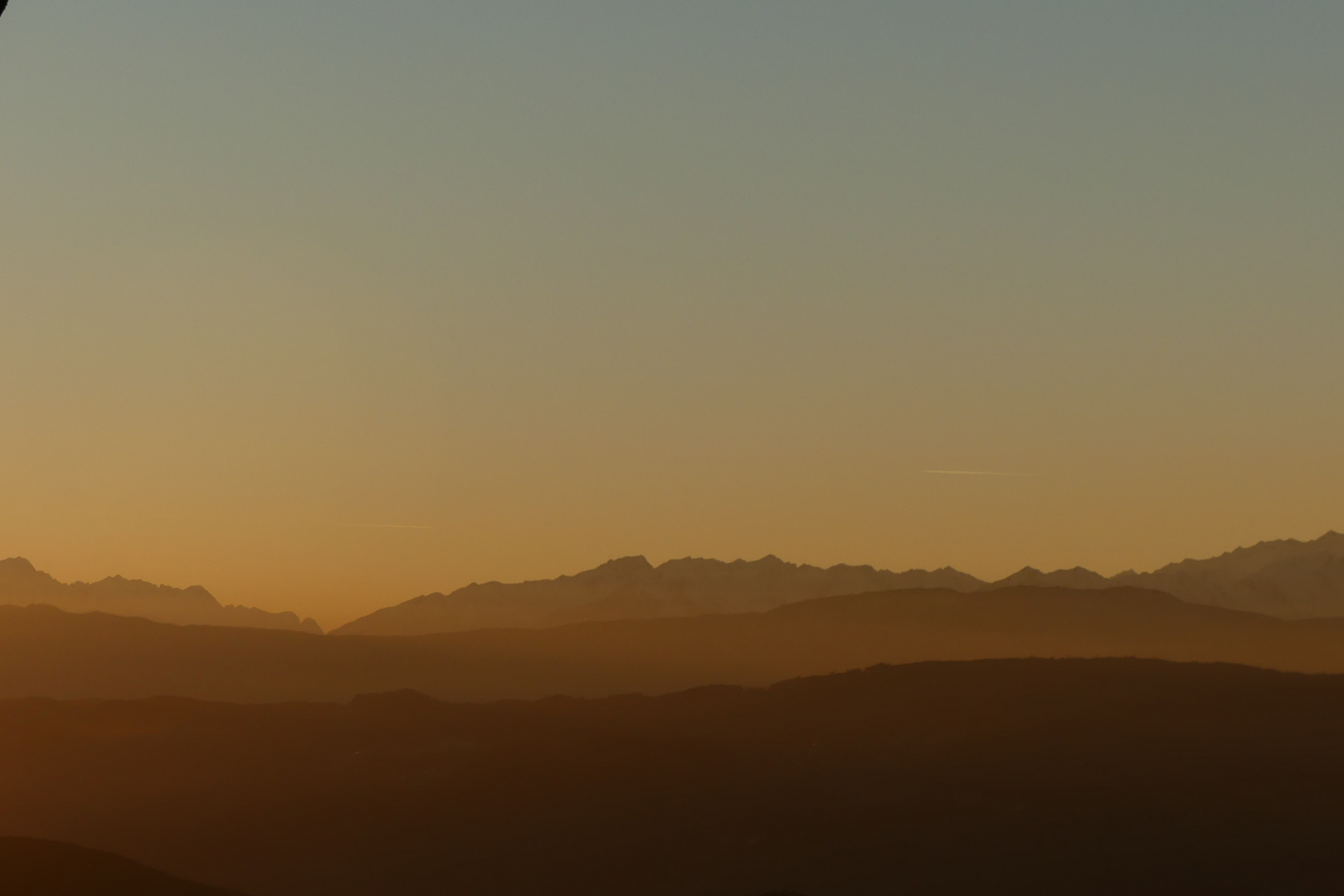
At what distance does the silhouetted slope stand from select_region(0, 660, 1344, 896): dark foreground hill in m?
1.79

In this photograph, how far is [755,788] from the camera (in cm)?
7906

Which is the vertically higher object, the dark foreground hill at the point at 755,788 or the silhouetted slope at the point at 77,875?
the dark foreground hill at the point at 755,788

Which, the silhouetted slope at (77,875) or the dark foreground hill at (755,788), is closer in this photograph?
the dark foreground hill at (755,788)

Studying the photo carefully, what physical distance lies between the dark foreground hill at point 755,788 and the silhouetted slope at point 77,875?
1.79m

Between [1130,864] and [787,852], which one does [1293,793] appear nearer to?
[1130,864]

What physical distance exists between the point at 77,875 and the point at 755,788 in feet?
128

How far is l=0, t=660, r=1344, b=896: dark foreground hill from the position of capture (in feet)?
214

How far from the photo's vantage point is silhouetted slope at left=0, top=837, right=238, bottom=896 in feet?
240

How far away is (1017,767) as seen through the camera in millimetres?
78375

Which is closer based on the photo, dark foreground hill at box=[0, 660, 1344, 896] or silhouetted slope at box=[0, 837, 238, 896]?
dark foreground hill at box=[0, 660, 1344, 896]

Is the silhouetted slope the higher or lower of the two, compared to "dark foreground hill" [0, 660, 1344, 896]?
lower

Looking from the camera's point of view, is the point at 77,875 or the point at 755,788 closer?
the point at 77,875

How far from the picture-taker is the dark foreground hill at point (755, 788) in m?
65.3

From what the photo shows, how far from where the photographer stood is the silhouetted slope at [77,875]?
73.1 m
